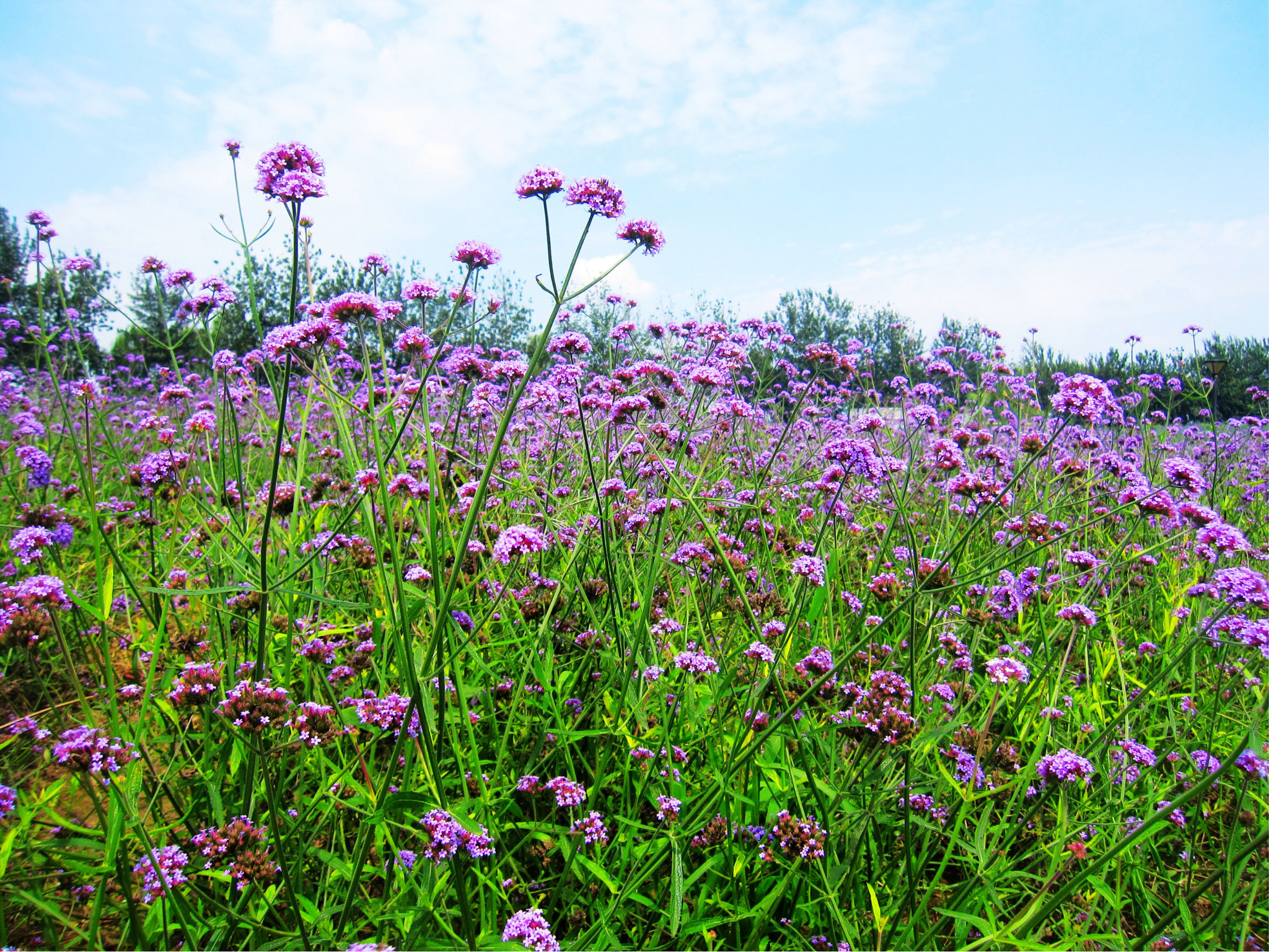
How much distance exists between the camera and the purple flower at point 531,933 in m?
1.39

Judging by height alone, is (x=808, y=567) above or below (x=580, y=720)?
above

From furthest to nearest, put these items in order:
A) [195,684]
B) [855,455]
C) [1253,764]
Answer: [855,455] < [195,684] < [1253,764]

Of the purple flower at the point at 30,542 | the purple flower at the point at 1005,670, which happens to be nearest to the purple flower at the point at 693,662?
the purple flower at the point at 1005,670

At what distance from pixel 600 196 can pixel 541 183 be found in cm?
21

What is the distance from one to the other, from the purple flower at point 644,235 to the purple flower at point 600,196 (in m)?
0.28

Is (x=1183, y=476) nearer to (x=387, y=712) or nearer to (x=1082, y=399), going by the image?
(x=1082, y=399)

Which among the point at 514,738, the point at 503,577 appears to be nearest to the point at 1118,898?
the point at 514,738

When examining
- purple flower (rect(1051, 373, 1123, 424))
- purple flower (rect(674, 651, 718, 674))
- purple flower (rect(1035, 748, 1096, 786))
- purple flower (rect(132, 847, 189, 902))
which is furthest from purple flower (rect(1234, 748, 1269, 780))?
purple flower (rect(132, 847, 189, 902))

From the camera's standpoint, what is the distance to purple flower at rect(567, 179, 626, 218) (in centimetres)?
202

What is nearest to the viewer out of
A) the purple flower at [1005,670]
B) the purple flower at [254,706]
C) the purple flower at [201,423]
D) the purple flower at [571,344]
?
the purple flower at [254,706]

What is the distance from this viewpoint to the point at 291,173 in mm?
1882

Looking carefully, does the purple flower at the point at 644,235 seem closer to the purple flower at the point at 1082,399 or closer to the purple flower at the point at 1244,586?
the purple flower at the point at 1082,399

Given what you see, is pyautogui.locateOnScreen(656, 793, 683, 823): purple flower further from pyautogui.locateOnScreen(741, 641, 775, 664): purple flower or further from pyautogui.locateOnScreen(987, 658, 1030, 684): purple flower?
pyautogui.locateOnScreen(987, 658, 1030, 684): purple flower

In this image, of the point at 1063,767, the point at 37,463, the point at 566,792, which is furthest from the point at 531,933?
the point at 37,463
